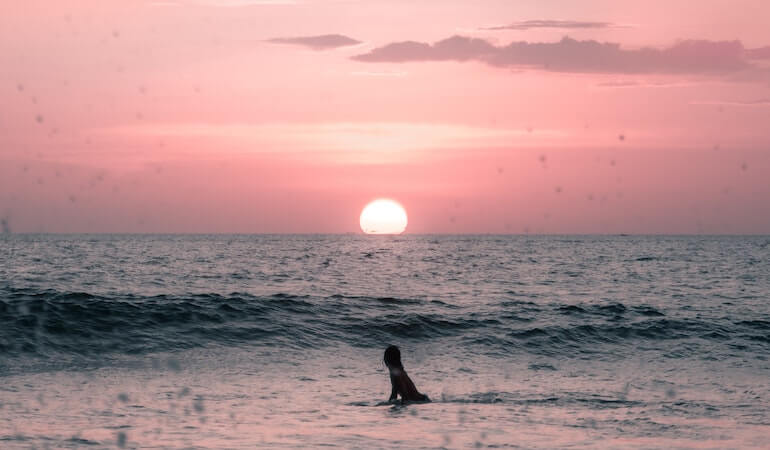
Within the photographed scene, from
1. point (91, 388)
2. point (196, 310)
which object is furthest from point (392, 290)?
point (91, 388)

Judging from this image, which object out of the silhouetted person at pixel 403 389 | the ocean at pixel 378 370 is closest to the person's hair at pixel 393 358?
the silhouetted person at pixel 403 389

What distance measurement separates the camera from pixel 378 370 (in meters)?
19.0

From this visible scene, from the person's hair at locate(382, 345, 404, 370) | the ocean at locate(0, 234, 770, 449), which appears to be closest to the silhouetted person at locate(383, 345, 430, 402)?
the person's hair at locate(382, 345, 404, 370)

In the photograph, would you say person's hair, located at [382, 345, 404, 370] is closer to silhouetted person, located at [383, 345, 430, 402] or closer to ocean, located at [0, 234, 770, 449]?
silhouetted person, located at [383, 345, 430, 402]

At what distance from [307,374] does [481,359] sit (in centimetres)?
530

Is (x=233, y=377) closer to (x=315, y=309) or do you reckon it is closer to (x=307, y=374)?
(x=307, y=374)

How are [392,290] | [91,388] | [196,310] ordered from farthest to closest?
1. [392,290]
2. [196,310]
3. [91,388]

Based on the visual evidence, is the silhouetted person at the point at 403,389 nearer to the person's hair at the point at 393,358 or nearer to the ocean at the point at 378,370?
the person's hair at the point at 393,358

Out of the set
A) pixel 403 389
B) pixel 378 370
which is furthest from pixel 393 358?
pixel 378 370

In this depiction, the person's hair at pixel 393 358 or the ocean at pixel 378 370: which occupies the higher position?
the person's hair at pixel 393 358

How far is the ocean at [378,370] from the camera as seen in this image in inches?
Answer: 463

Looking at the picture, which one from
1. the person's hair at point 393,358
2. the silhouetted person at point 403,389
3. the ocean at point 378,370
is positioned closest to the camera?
the ocean at point 378,370

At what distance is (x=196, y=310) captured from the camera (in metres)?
26.3

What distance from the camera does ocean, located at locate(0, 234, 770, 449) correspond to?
1176 centimetres
